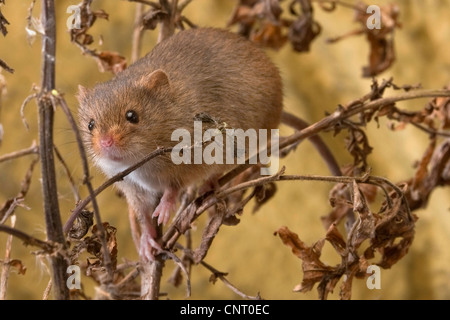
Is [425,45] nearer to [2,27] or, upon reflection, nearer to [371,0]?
[371,0]

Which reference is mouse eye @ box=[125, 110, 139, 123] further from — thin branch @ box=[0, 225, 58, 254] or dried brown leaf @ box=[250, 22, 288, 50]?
dried brown leaf @ box=[250, 22, 288, 50]

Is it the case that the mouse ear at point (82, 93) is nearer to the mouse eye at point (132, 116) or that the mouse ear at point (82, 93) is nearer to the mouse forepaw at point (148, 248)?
the mouse eye at point (132, 116)

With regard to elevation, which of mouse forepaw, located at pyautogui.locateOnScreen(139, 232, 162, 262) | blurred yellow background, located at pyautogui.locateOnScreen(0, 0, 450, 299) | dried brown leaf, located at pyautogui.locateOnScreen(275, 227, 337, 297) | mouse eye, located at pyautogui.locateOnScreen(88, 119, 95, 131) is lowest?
dried brown leaf, located at pyautogui.locateOnScreen(275, 227, 337, 297)

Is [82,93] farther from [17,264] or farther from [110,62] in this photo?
[17,264]

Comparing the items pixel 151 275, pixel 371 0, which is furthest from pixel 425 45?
pixel 151 275

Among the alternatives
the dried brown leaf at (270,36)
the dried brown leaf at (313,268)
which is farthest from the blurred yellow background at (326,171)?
the dried brown leaf at (313,268)

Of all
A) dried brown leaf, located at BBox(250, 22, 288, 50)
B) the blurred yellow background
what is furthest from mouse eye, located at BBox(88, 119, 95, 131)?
the blurred yellow background

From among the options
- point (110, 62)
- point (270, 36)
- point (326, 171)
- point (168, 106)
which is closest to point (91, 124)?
Answer: point (168, 106)
